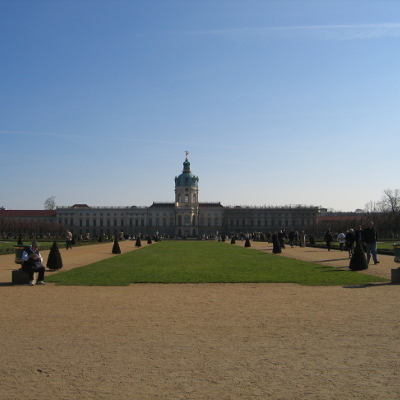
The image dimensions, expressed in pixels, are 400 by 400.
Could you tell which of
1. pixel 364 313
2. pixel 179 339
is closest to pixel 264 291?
pixel 364 313

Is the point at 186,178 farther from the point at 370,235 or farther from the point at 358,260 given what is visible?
the point at 358,260

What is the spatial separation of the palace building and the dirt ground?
106 meters

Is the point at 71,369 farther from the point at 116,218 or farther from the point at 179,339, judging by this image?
the point at 116,218

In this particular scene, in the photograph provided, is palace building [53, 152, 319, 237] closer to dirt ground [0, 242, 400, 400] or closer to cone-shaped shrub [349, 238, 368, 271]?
cone-shaped shrub [349, 238, 368, 271]

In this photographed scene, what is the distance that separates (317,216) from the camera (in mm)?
116375

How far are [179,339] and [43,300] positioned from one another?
4402mm

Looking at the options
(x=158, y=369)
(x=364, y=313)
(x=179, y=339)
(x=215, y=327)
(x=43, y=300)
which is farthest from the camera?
(x=43, y=300)

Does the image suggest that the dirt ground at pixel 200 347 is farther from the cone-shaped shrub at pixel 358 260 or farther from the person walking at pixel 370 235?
the person walking at pixel 370 235

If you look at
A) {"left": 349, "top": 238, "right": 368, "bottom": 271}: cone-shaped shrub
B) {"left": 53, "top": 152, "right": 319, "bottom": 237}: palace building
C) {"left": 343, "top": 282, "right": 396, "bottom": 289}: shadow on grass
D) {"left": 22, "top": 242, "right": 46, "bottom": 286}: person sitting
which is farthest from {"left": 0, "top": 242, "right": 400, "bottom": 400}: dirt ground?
{"left": 53, "top": 152, "right": 319, "bottom": 237}: palace building

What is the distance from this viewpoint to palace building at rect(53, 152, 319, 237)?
380 feet

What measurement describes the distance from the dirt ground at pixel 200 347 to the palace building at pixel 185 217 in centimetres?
10588

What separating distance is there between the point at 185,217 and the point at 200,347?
4329 inches

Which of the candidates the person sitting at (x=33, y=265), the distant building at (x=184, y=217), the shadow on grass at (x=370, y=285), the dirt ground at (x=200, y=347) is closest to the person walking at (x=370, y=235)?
the shadow on grass at (x=370, y=285)

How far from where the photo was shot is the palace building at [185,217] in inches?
4555
